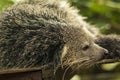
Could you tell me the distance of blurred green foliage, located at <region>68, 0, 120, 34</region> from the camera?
10.5 ft

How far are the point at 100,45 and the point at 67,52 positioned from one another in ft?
0.52

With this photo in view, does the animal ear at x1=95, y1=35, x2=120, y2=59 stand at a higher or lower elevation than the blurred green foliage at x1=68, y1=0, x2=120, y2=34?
higher

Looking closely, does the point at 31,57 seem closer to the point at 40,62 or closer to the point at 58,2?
the point at 40,62

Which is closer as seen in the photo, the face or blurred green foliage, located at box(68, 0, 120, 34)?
the face

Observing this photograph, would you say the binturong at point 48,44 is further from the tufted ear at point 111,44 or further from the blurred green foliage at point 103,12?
the blurred green foliage at point 103,12

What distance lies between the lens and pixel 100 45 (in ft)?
6.39

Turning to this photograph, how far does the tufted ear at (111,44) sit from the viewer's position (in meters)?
1.88

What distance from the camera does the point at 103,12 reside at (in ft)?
10.7

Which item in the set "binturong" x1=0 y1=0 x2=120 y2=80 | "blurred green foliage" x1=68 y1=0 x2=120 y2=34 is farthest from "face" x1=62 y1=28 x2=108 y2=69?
"blurred green foliage" x1=68 y1=0 x2=120 y2=34

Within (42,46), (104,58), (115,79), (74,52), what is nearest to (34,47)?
(42,46)

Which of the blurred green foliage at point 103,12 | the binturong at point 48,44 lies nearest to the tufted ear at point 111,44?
the binturong at point 48,44

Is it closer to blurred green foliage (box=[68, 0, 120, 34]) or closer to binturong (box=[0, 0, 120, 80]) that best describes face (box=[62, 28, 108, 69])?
binturong (box=[0, 0, 120, 80])

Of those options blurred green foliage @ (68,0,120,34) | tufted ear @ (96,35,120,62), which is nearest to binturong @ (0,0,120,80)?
tufted ear @ (96,35,120,62)

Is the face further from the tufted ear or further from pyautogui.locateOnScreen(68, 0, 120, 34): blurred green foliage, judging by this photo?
pyautogui.locateOnScreen(68, 0, 120, 34): blurred green foliage
